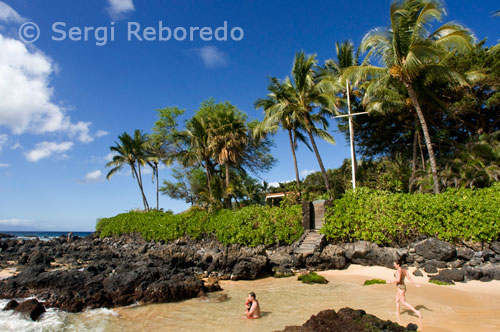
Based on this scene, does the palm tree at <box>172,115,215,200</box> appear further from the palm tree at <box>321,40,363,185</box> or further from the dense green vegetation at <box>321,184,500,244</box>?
the dense green vegetation at <box>321,184,500,244</box>

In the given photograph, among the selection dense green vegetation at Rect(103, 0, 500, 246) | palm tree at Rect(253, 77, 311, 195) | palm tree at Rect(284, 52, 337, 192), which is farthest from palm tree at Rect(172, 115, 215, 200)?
palm tree at Rect(284, 52, 337, 192)

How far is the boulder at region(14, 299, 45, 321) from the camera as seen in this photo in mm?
7773

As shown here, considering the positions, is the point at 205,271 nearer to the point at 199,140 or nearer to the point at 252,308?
the point at 252,308

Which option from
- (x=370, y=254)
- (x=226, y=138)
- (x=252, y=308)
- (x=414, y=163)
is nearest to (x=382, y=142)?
(x=414, y=163)

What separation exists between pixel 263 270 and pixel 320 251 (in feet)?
8.48

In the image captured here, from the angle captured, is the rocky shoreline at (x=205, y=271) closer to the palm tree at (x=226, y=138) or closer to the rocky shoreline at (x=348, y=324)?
the rocky shoreline at (x=348, y=324)

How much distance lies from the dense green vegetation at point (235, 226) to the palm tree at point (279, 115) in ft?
17.1

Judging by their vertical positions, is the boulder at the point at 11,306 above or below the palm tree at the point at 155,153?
below

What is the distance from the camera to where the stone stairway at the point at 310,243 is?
13423 mm

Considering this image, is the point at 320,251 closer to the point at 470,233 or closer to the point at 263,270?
the point at 263,270

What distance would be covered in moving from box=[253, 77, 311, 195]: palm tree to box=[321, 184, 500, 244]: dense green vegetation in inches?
267

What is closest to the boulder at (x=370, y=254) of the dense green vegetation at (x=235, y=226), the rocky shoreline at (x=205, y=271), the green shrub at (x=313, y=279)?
the rocky shoreline at (x=205, y=271)

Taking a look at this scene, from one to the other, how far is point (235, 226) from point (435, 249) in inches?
347

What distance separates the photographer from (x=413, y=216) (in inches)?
478
